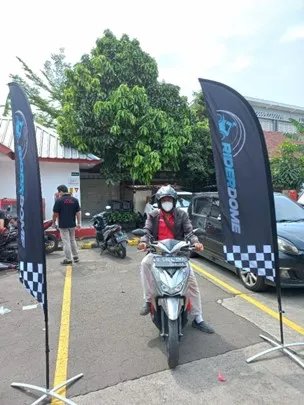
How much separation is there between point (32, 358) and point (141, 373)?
1.21 m

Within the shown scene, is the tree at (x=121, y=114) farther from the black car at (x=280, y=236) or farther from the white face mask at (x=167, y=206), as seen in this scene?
the white face mask at (x=167, y=206)

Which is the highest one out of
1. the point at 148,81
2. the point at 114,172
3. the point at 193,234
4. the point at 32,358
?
the point at 148,81

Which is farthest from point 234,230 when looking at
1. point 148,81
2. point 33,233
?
point 148,81

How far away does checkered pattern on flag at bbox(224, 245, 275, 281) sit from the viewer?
11.2ft

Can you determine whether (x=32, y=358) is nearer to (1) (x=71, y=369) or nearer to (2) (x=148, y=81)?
(1) (x=71, y=369)

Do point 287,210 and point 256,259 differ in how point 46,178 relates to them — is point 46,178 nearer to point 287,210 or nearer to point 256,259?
point 287,210

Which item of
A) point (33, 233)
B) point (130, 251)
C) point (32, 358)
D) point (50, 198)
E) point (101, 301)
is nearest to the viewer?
point (33, 233)

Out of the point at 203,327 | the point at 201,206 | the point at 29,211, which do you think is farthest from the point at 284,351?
the point at 201,206

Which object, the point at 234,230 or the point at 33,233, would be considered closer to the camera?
the point at 33,233

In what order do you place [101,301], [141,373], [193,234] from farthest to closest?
[101,301] → [193,234] → [141,373]

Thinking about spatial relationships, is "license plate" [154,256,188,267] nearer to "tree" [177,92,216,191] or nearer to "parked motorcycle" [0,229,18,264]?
"parked motorcycle" [0,229,18,264]

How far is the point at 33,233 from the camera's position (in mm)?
2771

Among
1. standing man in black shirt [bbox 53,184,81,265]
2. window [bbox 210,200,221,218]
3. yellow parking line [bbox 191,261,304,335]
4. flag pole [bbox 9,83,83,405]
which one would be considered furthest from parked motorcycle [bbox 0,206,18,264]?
flag pole [bbox 9,83,83,405]

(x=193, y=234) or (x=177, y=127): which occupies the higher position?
(x=177, y=127)
